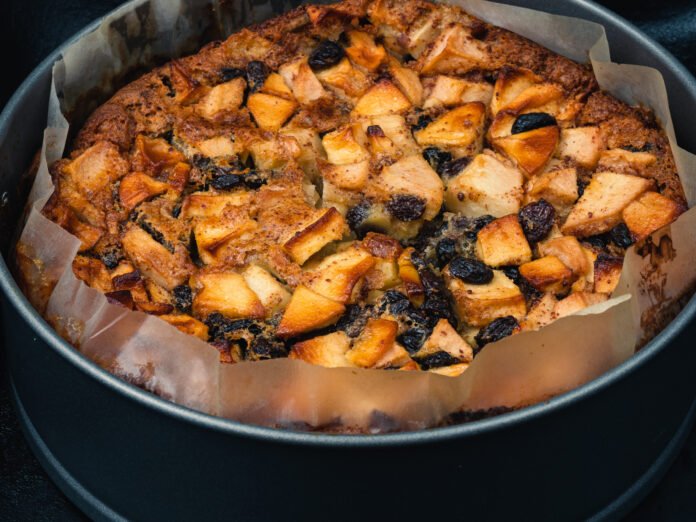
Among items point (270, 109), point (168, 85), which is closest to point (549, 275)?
point (270, 109)

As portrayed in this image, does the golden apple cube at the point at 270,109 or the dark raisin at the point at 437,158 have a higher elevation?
the golden apple cube at the point at 270,109

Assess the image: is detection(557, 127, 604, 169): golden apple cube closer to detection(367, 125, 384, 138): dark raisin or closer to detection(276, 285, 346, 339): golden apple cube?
detection(367, 125, 384, 138): dark raisin

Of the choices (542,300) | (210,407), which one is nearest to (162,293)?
(210,407)

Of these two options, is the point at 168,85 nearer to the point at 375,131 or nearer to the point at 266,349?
the point at 375,131

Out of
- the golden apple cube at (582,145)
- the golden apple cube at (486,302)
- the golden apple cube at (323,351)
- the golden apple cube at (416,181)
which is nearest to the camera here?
the golden apple cube at (323,351)

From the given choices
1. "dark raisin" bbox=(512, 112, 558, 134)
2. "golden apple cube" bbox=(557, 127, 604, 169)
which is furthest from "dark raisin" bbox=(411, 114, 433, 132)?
"golden apple cube" bbox=(557, 127, 604, 169)

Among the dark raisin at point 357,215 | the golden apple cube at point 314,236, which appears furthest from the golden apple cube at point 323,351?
the dark raisin at point 357,215

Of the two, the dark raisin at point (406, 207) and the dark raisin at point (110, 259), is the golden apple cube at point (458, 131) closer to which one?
the dark raisin at point (406, 207)
